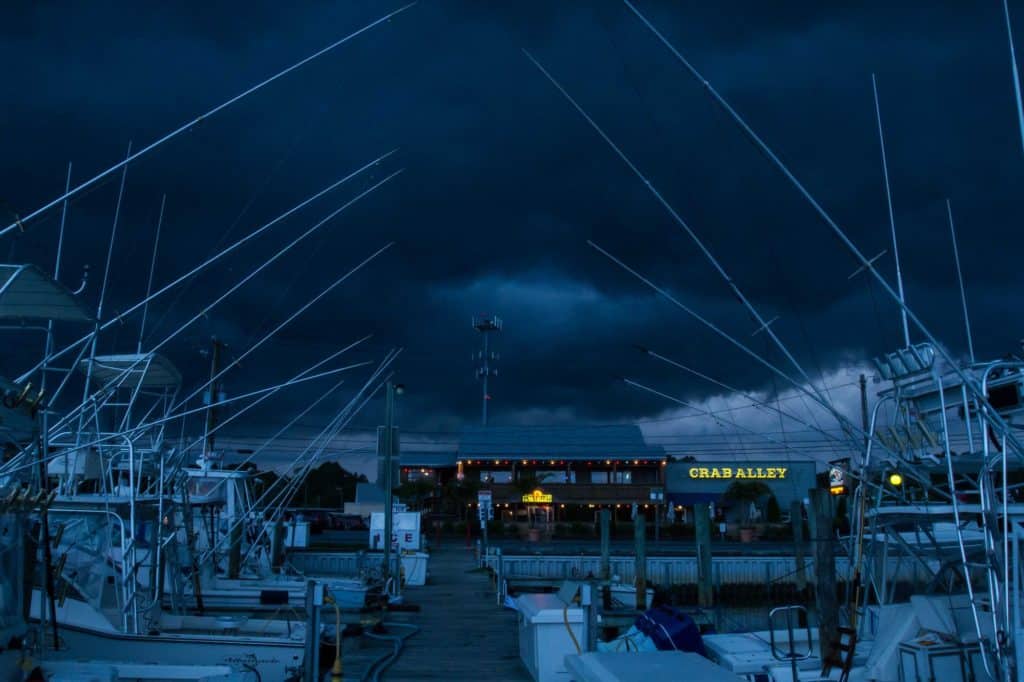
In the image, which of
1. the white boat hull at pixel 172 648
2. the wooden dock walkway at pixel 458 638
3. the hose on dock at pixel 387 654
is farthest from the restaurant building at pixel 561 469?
the white boat hull at pixel 172 648

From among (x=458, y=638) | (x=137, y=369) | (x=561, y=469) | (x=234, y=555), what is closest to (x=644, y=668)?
(x=137, y=369)

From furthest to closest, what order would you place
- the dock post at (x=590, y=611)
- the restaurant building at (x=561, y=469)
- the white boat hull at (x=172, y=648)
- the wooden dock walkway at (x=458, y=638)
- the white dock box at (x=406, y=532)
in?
the restaurant building at (x=561, y=469), the white dock box at (x=406, y=532), the wooden dock walkway at (x=458, y=638), the white boat hull at (x=172, y=648), the dock post at (x=590, y=611)

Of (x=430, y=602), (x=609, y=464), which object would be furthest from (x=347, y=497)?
(x=430, y=602)

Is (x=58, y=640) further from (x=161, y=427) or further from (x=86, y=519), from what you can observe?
(x=161, y=427)

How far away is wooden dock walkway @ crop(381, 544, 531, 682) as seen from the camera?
45.3 ft

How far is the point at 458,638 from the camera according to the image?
690 inches

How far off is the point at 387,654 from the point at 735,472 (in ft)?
193

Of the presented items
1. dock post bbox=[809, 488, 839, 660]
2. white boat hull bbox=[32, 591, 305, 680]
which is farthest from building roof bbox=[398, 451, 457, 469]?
white boat hull bbox=[32, 591, 305, 680]

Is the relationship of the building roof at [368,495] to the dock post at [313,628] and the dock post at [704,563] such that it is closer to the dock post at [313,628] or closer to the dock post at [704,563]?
the dock post at [704,563]

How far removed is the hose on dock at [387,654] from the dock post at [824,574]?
6.98 meters

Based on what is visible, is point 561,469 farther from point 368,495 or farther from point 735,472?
point 368,495

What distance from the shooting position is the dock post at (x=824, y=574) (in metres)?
14.4

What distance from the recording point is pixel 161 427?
1672 cm

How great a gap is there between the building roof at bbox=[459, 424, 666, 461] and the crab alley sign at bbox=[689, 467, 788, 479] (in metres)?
3.65
